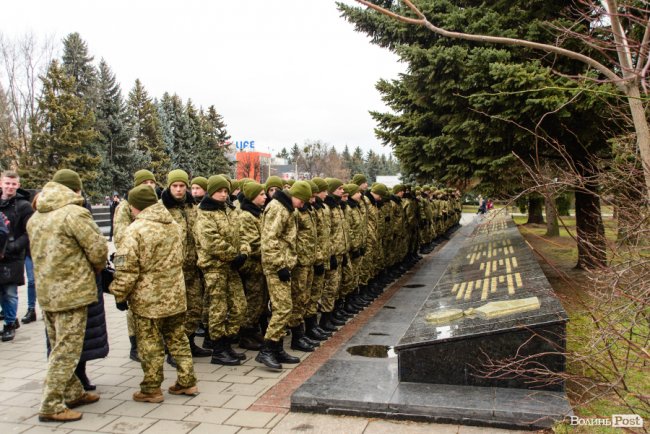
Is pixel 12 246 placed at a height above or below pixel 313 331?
above

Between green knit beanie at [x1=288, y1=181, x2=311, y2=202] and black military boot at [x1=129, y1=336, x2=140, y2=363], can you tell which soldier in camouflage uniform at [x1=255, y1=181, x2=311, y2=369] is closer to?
green knit beanie at [x1=288, y1=181, x2=311, y2=202]

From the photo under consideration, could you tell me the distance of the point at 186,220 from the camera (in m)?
6.67

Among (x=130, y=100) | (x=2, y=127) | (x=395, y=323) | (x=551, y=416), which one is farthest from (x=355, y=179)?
(x=130, y=100)

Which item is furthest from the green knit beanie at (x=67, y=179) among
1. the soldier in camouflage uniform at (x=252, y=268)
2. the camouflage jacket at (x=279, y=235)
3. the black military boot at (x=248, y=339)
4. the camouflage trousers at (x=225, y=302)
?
the black military boot at (x=248, y=339)

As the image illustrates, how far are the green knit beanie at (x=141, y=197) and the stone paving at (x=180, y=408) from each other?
75.0 inches

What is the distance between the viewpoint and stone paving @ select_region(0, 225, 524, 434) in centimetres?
434

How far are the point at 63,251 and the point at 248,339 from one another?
310cm

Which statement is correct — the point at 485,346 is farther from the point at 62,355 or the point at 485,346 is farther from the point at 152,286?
the point at 62,355

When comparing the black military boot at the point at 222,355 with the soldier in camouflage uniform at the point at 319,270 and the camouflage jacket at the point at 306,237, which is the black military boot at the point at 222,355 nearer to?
the soldier in camouflage uniform at the point at 319,270

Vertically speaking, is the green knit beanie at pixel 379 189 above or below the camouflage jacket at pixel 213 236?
above

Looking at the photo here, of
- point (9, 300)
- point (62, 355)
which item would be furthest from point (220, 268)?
point (9, 300)

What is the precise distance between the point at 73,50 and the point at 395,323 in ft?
133

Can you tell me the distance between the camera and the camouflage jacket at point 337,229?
7.92 meters

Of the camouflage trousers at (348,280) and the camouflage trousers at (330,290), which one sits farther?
the camouflage trousers at (348,280)
